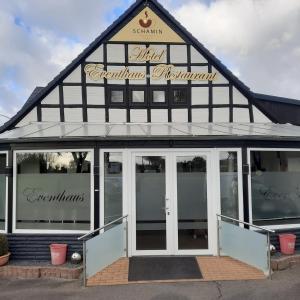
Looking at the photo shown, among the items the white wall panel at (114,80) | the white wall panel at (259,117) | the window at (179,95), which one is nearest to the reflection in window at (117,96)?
the white wall panel at (114,80)

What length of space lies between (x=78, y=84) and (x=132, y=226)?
415 cm

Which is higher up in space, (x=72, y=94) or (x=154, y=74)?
(x=154, y=74)

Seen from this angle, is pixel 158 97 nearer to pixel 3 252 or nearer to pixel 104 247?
pixel 104 247

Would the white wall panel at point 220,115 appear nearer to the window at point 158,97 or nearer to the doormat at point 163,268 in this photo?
the window at point 158,97

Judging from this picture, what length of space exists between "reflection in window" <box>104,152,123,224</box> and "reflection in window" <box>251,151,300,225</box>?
2883 millimetres

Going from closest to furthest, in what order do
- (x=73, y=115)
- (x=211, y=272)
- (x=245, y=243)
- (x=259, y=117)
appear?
(x=211, y=272) → (x=245, y=243) → (x=73, y=115) → (x=259, y=117)

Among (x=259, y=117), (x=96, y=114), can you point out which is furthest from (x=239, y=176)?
(x=96, y=114)

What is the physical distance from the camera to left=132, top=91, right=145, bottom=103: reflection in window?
391 inches

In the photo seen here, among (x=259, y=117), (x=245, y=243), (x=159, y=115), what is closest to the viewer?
(x=245, y=243)

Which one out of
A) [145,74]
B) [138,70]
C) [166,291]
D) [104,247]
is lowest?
[166,291]

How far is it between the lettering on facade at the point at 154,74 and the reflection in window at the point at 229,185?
2.80 m

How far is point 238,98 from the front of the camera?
10156mm

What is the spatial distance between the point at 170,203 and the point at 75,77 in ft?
14.2

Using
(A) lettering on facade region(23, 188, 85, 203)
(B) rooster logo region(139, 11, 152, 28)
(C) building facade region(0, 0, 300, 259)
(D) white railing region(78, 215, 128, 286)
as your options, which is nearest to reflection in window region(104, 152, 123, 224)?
(C) building facade region(0, 0, 300, 259)
